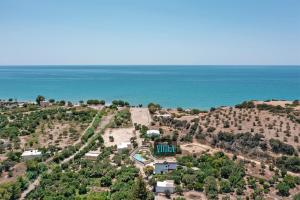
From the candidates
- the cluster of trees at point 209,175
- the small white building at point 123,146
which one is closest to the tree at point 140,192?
the cluster of trees at point 209,175

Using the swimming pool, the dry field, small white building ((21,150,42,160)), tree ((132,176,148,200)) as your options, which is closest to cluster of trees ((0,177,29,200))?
small white building ((21,150,42,160))

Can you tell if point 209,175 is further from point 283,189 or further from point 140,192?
point 140,192

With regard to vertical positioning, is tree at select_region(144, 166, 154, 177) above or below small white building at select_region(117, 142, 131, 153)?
below

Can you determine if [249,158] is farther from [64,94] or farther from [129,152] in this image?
[64,94]

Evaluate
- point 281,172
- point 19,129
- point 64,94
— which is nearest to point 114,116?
point 19,129

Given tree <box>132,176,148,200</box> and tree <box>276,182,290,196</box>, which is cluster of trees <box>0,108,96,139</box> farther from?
tree <box>276,182,290,196</box>
